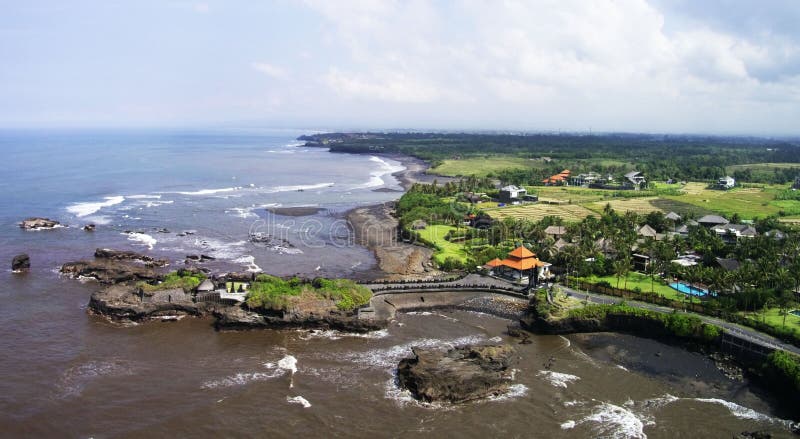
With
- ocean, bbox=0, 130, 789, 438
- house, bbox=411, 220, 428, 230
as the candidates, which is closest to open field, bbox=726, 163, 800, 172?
house, bbox=411, 220, 428, 230

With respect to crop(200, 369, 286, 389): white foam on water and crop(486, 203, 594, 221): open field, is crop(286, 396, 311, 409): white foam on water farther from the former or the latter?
crop(486, 203, 594, 221): open field

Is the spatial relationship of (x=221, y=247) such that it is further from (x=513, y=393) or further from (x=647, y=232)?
(x=647, y=232)

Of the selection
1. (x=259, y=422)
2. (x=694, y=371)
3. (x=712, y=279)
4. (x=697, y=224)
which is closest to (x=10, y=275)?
(x=259, y=422)

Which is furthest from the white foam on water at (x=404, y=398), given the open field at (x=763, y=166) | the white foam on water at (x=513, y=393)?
the open field at (x=763, y=166)

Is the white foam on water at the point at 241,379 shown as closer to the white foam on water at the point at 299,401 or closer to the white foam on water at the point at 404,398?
the white foam on water at the point at 299,401

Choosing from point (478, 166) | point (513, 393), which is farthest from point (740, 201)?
point (513, 393)

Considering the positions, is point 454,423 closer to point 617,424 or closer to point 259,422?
point 617,424
